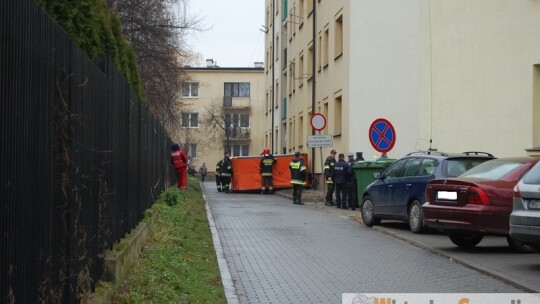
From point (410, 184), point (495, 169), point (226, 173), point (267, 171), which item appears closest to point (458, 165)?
point (410, 184)

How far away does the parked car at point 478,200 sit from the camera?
472 inches

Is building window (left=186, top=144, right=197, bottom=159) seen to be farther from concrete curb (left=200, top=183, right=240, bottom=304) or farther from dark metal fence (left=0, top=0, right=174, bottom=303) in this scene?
dark metal fence (left=0, top=0, right=174, bottom=303)

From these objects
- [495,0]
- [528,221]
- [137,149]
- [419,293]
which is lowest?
[419,293]

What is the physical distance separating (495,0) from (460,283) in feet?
50.2

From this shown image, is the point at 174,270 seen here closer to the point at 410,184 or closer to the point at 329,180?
the point at 410,184

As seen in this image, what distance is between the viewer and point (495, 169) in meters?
12.7

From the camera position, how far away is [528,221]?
32.8 ft

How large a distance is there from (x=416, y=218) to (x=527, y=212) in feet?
18.5

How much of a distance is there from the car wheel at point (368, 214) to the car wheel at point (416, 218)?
1800 mm

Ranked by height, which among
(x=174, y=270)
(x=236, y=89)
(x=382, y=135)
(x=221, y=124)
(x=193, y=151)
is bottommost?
(x=174, y=270)

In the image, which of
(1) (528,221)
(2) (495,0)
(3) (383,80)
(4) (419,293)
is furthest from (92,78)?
(3) (383,80)

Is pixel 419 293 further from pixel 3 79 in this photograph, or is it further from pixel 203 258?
pixel 3 79

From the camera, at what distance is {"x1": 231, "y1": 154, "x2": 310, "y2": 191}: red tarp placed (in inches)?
1407

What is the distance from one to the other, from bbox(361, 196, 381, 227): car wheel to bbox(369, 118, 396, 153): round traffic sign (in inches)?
86.9
